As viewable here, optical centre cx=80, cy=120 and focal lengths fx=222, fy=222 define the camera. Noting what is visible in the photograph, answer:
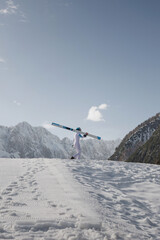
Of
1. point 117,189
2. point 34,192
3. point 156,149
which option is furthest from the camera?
point 156,149

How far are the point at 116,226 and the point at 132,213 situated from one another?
5.08 feet

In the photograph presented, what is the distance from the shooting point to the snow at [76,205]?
5207 millimetres

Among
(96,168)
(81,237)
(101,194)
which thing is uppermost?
(96,168)

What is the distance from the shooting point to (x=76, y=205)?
267 inches

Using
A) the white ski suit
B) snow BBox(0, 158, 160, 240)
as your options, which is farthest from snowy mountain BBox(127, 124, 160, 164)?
snow BBox(0, 158, 160, 240)

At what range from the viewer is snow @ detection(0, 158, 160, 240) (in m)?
5.21

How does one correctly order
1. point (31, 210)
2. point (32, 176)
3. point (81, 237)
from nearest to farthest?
point (81, 237), point (31, 210), point (32, 176)

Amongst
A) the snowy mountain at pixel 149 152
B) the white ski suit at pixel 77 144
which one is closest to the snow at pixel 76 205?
the white ski suit at pixel 77 144

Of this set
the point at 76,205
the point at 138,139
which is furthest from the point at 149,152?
the point at 76,205

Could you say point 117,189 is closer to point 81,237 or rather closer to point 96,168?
point 96,168

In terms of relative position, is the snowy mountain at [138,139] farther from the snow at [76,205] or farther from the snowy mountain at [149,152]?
the snow at [76,205]

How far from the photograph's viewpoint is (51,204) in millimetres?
6824

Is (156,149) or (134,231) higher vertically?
(156,149)

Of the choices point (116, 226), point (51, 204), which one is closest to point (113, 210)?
point (116, 226)
